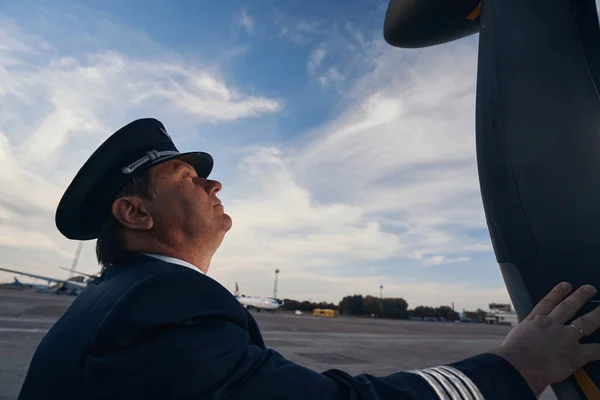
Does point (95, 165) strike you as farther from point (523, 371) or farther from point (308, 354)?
point (308, 354)

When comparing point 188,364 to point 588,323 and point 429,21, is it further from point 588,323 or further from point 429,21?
point 429,21

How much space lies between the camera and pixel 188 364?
35.0 inches

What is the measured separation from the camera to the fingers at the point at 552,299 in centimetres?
120

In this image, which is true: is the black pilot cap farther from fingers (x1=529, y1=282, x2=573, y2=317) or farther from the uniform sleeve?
fingers (x1=529, y1=282, x2=573, y2=317)

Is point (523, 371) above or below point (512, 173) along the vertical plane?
below

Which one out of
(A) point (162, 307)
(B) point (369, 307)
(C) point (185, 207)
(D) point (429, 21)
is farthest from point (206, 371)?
(B) point (369, 307)

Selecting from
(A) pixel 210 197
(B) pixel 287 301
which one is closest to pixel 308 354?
(A) pixel 210 197

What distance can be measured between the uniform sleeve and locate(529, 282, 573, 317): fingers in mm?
247

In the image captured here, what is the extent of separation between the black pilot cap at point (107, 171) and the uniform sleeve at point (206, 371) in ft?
2.57

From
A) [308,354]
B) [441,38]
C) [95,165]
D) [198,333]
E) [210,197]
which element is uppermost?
[441,38]

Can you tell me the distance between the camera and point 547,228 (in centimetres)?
128

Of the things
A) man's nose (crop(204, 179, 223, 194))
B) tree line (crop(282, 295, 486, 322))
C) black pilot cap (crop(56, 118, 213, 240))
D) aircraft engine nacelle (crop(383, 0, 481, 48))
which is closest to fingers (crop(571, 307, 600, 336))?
aircraft engine nacelle (crop(383, 0, 481, 48))

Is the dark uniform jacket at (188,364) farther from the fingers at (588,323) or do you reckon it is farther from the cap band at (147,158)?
the cap band at (147,158)

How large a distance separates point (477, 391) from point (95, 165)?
1629 mm
